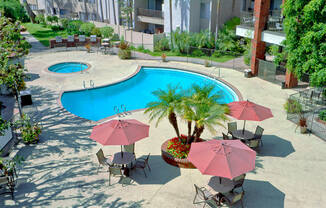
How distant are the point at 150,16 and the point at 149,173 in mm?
32601

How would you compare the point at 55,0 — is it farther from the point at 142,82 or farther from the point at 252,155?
the point at 252,155

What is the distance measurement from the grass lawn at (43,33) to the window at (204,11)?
21.2 m

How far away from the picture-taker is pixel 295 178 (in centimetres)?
1263

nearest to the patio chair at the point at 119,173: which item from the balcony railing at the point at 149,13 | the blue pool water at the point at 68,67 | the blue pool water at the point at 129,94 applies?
the blue pool water at the point at 129,94

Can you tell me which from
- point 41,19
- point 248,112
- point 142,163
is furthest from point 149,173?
point 41,19

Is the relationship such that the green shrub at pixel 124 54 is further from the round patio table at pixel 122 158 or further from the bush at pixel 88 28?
the round patio table at pixel 122 158

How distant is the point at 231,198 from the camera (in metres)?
11.1

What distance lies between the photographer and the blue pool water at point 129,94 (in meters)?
21.7

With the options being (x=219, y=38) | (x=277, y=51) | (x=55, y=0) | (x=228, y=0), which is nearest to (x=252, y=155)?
(x=277, y=51)

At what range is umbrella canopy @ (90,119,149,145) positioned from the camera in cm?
1189

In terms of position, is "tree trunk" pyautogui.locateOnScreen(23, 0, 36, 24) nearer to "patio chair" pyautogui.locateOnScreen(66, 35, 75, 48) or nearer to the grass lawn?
the grass lawn

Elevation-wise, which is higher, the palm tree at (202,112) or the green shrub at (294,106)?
the palm tree at (202,112)

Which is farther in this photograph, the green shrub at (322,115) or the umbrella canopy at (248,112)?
the green shrub at (322,115)

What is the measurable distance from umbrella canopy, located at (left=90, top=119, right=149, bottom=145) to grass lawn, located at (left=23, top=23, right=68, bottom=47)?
105 feet
